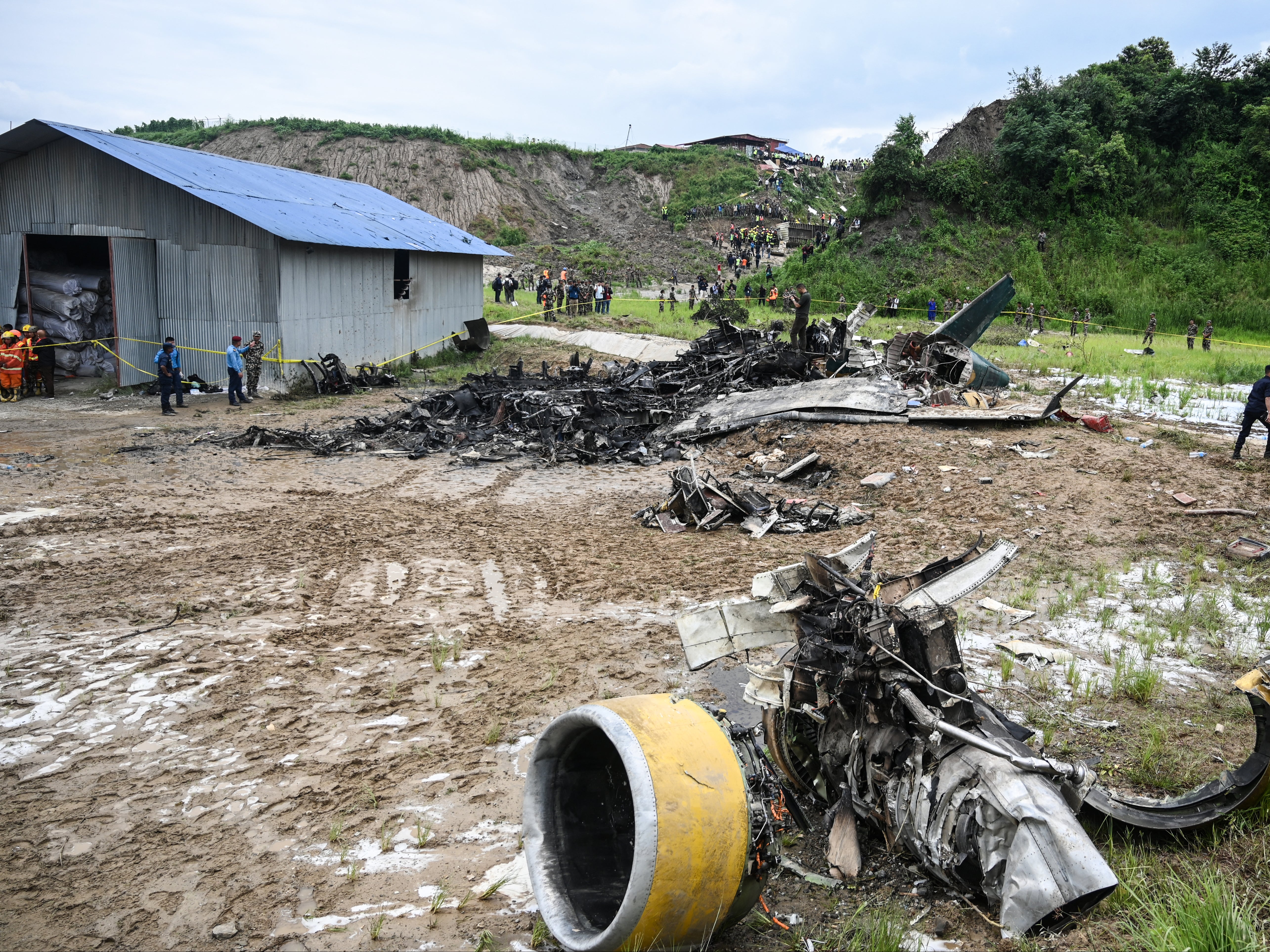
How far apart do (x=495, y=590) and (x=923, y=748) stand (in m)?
5.21

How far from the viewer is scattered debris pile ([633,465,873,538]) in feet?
33.9

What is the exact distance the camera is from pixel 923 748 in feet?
12.9

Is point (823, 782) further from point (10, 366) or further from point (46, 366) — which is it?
point (46, 366)

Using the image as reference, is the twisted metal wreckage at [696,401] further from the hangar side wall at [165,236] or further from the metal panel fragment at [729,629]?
the metal panel fragment at [729,629]

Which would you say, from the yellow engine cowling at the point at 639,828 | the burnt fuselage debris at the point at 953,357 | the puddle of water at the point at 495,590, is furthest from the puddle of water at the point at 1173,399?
the yellow engine cowling at the point at 639,828

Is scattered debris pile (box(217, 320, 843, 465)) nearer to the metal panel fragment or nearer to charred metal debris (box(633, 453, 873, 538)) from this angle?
charred metal debris (box(633, 453, 873, 538))

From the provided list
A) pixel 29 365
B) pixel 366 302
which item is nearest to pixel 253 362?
pixel 29 365

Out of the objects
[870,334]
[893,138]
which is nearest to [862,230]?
[893,138]

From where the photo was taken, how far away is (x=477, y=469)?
537 inches

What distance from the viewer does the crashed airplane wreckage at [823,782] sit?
331 cm

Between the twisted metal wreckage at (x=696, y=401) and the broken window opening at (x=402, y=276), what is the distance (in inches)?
204

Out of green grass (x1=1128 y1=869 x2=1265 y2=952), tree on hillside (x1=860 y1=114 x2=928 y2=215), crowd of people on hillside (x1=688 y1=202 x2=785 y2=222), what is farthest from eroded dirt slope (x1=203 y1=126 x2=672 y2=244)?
green grass (x1=1128 y1=869 x2=1265 y2=952)

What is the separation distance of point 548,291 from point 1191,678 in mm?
31807

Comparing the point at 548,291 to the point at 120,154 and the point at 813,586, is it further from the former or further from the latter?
the point at 813,586
